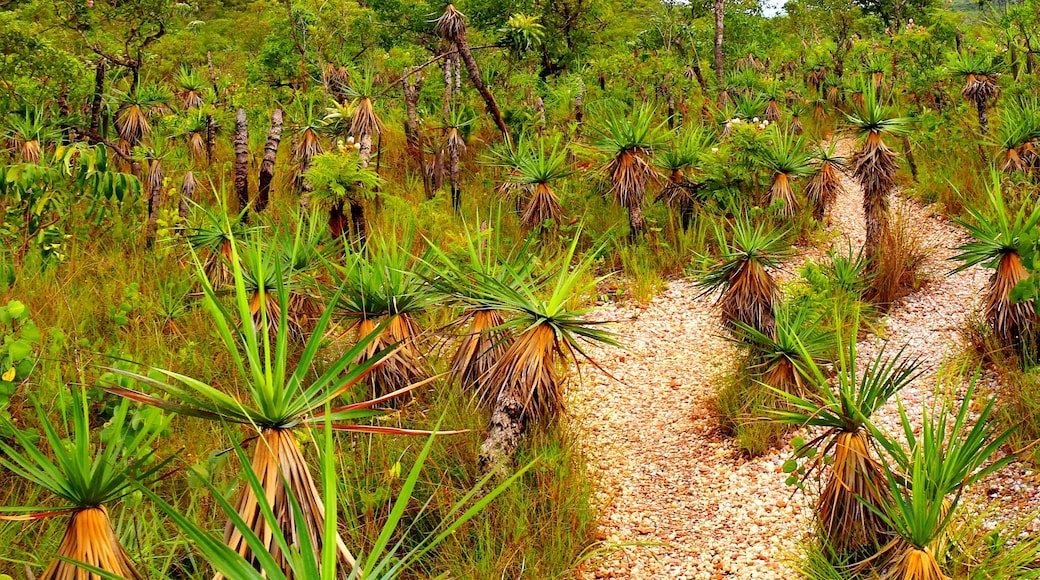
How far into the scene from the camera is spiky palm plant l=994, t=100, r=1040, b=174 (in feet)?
22.5

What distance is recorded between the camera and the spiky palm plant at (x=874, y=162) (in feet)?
21.4

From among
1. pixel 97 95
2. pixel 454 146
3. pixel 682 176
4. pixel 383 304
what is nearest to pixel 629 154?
pixel 682 176

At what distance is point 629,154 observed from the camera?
291 inches

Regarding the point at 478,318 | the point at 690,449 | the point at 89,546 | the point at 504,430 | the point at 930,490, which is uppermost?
the point at 478,318

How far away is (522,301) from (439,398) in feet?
3.09

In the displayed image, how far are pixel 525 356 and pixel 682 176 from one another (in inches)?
204

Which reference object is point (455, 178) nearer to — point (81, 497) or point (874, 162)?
point (874, 162)

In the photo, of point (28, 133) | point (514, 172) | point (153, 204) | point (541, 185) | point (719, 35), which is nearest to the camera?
point (28, 133)

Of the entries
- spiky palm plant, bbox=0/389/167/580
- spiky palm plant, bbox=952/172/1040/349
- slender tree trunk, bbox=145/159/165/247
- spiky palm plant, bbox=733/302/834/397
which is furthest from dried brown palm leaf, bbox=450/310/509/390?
slender tree trunk, bbox=145/159/165/247

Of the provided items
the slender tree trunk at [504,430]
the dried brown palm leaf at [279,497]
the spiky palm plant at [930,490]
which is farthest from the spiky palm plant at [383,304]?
the spiky palm plant at [930,490]

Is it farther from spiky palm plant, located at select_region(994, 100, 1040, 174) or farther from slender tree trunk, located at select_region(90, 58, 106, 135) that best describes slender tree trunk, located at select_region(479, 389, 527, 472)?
spiky palm plant, located at select_region(994, 100, 1040, 174)

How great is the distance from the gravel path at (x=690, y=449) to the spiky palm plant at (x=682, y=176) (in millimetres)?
1259

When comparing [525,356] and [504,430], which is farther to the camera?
[504,430]

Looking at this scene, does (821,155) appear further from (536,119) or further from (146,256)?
(146,256)
